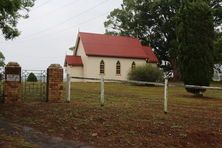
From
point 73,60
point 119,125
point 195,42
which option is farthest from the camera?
point 73,60

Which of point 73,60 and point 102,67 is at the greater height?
point 73,60

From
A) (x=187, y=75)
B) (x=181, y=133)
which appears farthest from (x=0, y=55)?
(x=181, y=133)

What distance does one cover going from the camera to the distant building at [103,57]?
59.5 m

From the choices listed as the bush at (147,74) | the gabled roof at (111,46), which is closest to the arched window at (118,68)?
the gabled roof at (111,46)

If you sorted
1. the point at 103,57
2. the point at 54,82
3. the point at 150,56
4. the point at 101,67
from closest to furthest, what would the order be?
the point at 54,82, the point at 103,57, the point at 101,67, the point at 150,56

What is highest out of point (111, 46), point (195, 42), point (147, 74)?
point (111, 46)

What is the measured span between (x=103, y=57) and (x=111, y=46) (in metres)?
2.10

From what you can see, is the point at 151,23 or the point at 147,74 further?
the point at 151,23

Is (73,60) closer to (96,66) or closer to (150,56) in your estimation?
(96,66)

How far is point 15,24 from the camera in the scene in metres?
25.0

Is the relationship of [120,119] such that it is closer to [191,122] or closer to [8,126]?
[191,122]

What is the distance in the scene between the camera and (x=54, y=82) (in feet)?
61.2

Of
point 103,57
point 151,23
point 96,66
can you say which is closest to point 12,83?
point 96,66

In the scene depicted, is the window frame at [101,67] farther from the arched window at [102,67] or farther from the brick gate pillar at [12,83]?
the brick gate pillar at [12,83]
